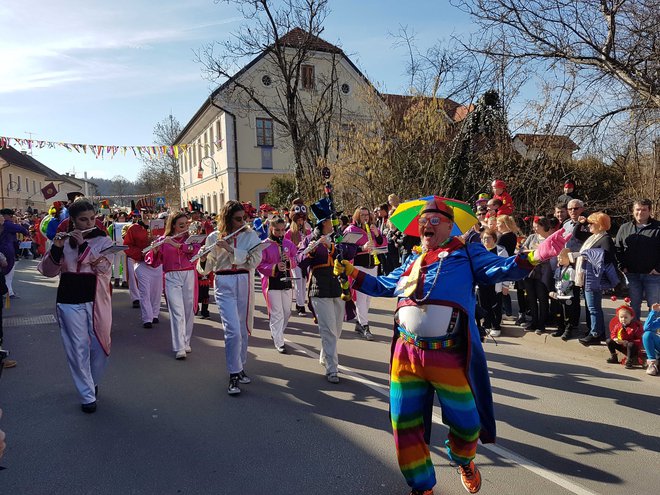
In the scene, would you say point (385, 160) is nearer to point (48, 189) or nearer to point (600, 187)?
point (600, 187)

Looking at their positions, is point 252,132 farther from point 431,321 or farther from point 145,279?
point 431,321

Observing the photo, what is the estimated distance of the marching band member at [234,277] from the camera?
5.42 metres

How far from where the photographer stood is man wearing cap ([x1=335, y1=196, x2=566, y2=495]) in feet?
10.1

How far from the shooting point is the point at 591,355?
6527 millimetres

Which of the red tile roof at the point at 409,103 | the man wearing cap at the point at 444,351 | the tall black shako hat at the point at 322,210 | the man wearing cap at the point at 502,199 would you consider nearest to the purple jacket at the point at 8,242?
the tall black shako hat at the point at 322,210

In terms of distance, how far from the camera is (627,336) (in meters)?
6.07

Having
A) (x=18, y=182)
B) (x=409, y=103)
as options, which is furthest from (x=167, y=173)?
(x=409, y=103)

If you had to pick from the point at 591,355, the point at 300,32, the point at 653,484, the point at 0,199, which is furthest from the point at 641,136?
the point at 0,199

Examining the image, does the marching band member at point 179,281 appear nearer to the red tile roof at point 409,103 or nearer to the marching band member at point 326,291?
the marching band member at point 326,291

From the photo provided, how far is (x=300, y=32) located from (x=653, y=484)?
2162 centimetres

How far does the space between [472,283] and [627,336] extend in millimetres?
4036

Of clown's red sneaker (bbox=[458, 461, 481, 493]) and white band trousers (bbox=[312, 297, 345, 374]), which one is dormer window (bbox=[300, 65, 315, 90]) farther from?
clown's red sneaker (bbox=[458, 461, 481, 493])

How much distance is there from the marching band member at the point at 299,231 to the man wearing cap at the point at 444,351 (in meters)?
4.11

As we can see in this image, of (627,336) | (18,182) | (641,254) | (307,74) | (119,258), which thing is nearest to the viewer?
(627,336)
